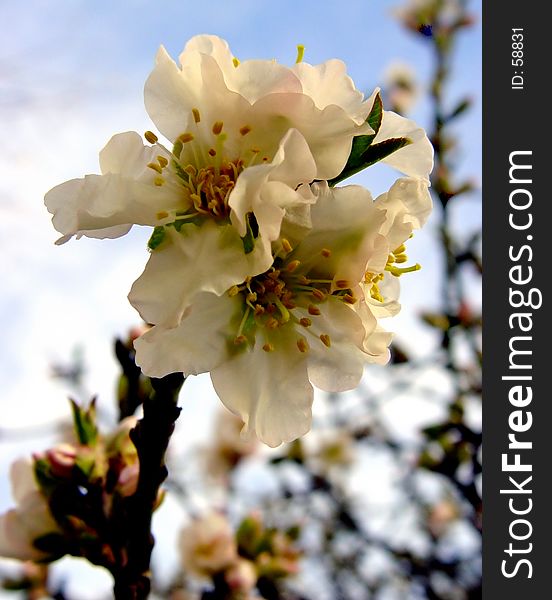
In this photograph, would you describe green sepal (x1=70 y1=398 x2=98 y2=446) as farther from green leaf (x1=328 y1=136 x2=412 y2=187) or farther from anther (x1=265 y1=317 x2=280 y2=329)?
green leaf (x1=328 y1=136 x2=412 y2=187)

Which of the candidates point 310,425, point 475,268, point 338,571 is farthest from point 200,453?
point 310,425

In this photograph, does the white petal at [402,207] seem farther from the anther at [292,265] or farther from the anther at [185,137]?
the anther at [185,137]

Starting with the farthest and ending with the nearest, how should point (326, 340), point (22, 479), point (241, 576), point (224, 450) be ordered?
point (224, 450) < point (241, 576) < point (22, 479) < point (326, 340)

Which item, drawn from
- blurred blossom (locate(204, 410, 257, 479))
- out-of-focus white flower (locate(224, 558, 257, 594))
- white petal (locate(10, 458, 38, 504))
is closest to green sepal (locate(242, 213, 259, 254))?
white petal (locate(10, 458, 38, 504))

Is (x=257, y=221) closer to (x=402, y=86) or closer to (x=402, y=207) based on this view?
(x=402, y=207)

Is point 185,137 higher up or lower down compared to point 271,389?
higher up

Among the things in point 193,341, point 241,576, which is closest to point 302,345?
point 193,341

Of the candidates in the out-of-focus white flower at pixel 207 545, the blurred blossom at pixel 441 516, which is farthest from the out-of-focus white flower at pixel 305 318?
the blurred blossom at pixel 441 516
